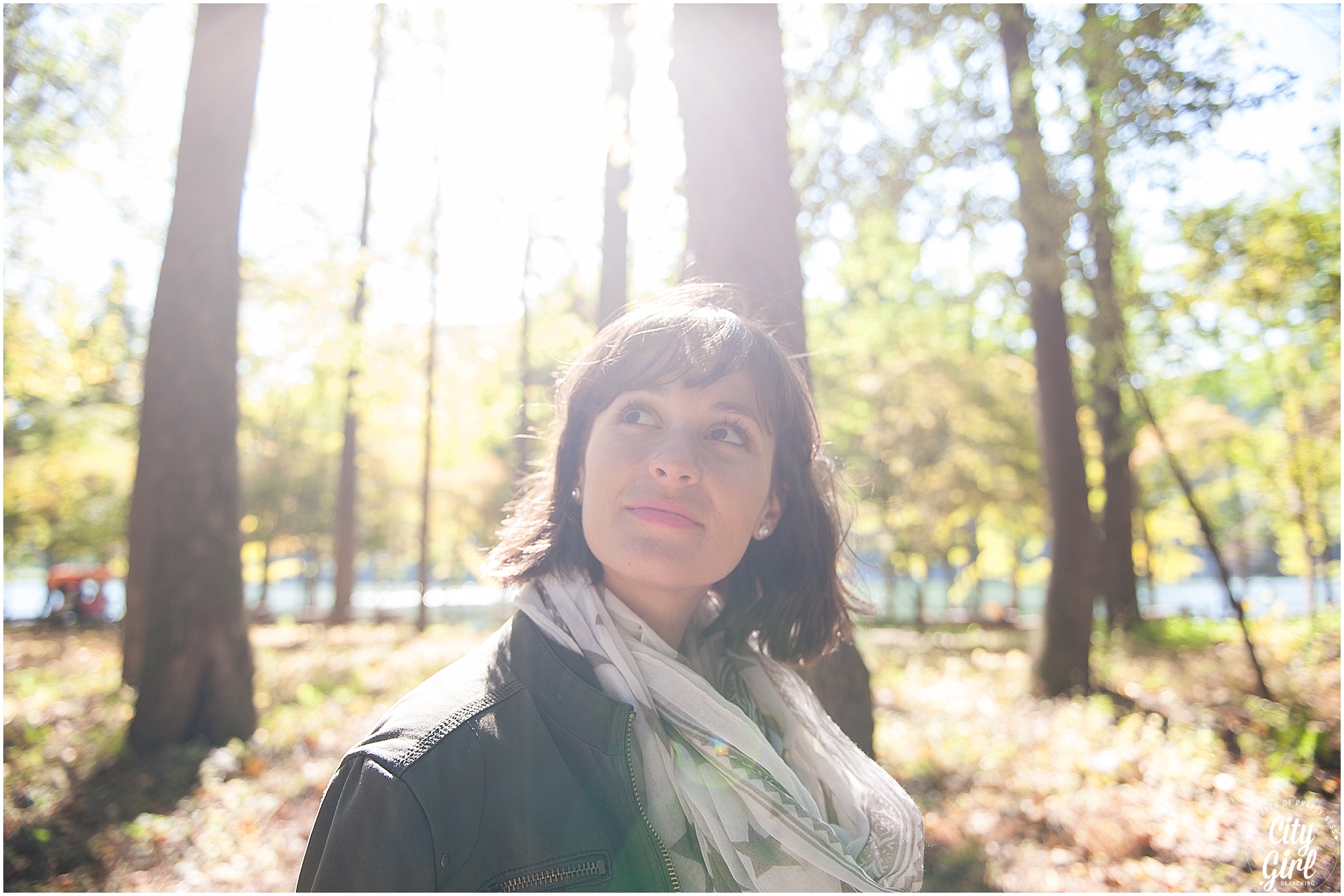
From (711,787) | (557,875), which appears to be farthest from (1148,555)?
(557,875)

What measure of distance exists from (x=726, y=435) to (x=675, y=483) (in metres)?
0.26

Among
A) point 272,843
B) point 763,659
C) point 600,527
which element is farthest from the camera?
point 272,843

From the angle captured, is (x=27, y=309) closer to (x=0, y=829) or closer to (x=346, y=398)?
(x=346, y=398)

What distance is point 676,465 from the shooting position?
1.79 m

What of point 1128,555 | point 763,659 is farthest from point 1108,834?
point 1128,555

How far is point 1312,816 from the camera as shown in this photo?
13.2 ft

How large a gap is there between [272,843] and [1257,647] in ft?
32.9

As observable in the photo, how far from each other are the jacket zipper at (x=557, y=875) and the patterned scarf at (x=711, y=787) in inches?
7.9

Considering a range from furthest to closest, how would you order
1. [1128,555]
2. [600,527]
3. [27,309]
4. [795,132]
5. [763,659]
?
[1128,555] → [27,309] → [795,132] → [763,659] → [600,527]

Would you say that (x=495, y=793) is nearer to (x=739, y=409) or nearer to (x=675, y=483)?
(x=675, y=483)

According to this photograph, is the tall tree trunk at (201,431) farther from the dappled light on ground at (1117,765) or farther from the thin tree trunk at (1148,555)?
the thin tree trunk at (1148,555)

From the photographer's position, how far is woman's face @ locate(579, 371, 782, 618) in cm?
179

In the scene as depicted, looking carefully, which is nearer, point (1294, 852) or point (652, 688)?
point (652, 688)

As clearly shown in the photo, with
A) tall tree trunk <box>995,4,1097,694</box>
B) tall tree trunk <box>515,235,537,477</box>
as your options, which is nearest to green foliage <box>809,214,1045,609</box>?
tall tree trunk <box>995,4,1097,694</box>
